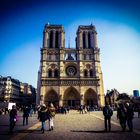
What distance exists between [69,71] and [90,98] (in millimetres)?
9701

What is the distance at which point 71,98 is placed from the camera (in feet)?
149

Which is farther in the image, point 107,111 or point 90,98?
point 90,98

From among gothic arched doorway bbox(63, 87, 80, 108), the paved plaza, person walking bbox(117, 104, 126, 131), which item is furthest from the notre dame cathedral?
person walking bbox(117, 104, 126, 131)

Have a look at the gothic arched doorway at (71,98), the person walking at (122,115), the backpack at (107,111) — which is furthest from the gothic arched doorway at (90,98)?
the backpack at (107,111)

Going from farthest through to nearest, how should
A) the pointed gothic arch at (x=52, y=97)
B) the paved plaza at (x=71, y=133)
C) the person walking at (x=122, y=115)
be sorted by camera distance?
the pointed gothic arch at (x=52, y=97) → the person walking at (x=122, y=115) → the paved plaza at (x=71, y=133)

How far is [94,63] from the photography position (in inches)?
1853

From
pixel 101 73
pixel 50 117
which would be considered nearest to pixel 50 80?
pixel 101 73

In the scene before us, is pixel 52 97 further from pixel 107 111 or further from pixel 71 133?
pixel 71 133

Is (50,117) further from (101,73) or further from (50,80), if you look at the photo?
(101,73)

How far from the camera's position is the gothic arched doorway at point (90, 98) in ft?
146

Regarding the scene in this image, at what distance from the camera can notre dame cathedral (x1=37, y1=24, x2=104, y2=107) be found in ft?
145

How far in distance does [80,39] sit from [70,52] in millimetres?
4932

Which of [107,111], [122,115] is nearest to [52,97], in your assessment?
[107,111]

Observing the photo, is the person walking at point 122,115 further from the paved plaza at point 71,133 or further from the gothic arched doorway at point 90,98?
the gothic arched doorway at point 90,98
